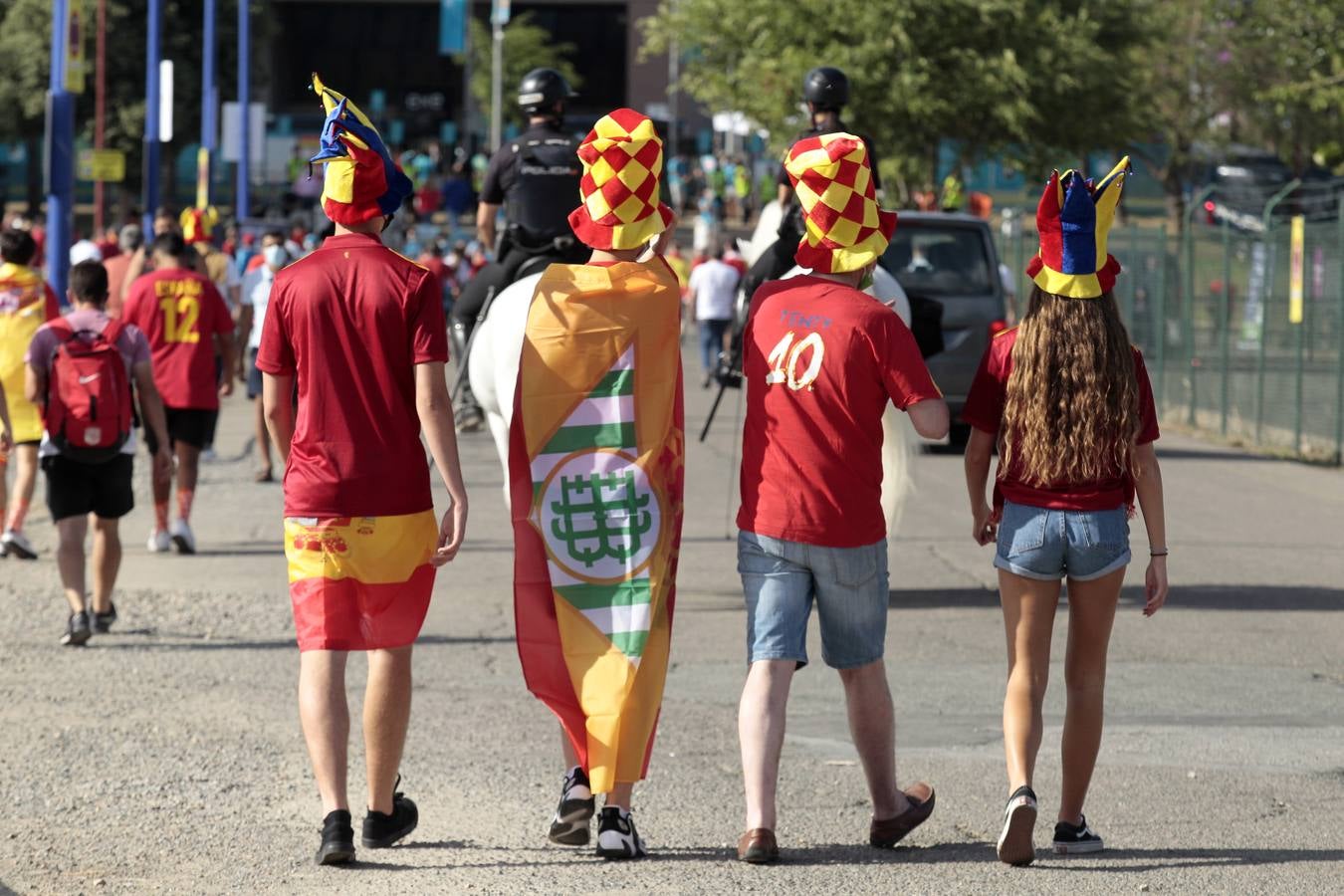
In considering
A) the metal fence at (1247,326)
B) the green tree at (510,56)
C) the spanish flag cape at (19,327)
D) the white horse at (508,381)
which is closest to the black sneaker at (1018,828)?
the white horse at (508,381)

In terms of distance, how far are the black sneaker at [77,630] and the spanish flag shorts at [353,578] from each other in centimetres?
392

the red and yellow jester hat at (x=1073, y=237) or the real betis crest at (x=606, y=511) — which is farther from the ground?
the red and yellow jester hat at (x=1073, y=237)

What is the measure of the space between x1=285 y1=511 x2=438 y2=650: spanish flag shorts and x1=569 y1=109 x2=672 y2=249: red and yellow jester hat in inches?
37.9

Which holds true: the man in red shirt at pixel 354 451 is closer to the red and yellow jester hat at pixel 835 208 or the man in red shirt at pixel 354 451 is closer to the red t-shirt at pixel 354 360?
the red t-shirt at pixel 354 360

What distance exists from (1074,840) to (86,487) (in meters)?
5.44

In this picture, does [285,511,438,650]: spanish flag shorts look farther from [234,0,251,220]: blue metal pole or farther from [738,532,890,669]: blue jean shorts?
[234,0,251,220]: blue metal pole

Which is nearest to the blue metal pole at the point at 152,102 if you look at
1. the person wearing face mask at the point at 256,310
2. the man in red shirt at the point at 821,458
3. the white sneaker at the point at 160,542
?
the person wearing face mask at the point at 256,310

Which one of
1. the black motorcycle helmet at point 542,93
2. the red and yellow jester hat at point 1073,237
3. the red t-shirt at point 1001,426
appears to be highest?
the black motorcycle helmet at point 542,93

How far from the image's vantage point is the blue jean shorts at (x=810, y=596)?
591cm

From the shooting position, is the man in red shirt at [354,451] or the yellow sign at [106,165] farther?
the yellow sign at [106,165]

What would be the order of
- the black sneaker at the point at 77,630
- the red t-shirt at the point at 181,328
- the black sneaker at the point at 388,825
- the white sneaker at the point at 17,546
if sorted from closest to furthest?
the black sneaker at the point at 388,825 → the black sneaker at the point at 77,630 → the white sneaker at the point at 17,546 → the red t-shirt at the point at 181,328

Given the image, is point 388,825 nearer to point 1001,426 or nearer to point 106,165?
point 1001,426

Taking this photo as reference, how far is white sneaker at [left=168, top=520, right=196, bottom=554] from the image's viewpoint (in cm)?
1267

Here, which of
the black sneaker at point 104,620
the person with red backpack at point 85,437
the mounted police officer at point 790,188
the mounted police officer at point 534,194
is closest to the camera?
the person with red backpack at point 85,437
